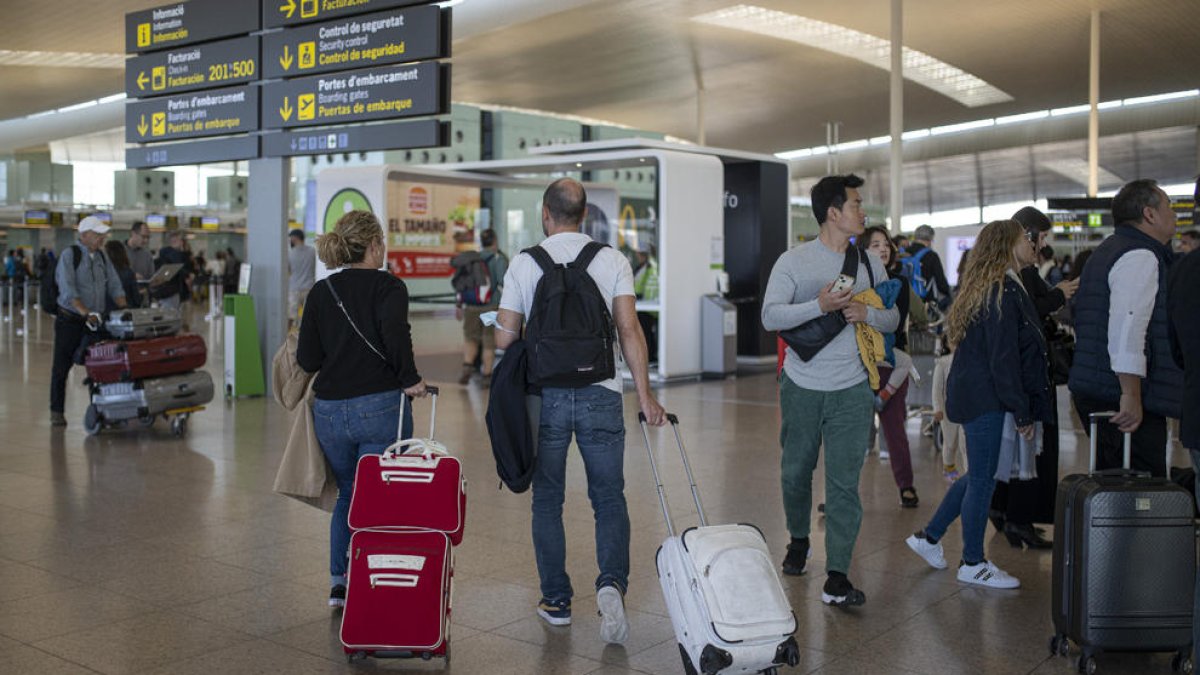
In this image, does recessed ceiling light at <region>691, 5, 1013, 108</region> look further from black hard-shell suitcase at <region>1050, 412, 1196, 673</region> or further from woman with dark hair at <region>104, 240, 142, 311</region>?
black hard-shell suitcase at <region>1050, 412, 1196, 673</region>

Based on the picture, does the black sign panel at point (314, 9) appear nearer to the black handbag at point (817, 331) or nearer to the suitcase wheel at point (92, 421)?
the suitcase wheel at point (92, 421)

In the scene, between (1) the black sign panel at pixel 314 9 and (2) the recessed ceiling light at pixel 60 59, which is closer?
(1) the black sign panel at pixel 314 9

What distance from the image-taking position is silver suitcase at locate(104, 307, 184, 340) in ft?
31.1

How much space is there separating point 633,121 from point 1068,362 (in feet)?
110

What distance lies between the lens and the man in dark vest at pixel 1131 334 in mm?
4574

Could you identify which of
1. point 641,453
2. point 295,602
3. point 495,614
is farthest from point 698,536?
point 641,453

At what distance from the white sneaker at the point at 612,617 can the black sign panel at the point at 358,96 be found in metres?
6.35

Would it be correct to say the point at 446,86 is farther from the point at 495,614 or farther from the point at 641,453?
the point at 495,614

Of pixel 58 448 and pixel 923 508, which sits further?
pixel 58 448

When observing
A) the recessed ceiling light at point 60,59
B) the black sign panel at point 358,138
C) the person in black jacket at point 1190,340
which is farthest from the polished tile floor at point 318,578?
the recessed ceiling light at point 60,59

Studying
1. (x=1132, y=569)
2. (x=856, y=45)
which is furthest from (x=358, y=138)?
(x=856, y=45)

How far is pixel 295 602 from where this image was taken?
4.91 meters

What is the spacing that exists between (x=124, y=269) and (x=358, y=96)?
2627 millimetres

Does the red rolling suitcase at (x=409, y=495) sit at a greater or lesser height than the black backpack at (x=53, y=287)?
lesser
